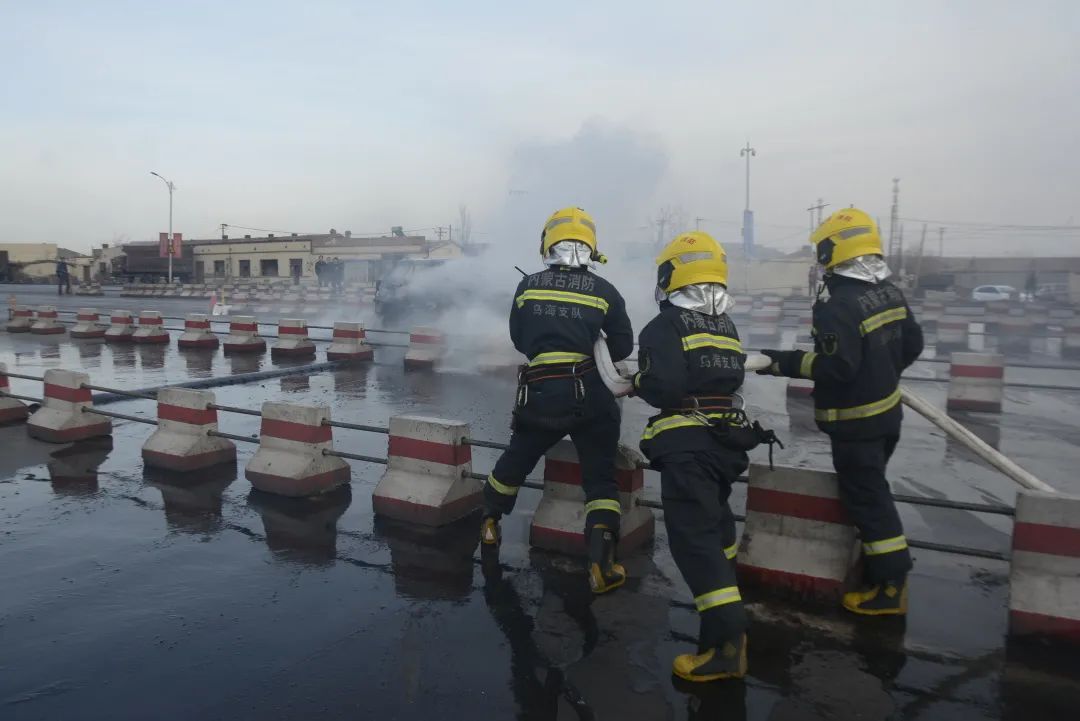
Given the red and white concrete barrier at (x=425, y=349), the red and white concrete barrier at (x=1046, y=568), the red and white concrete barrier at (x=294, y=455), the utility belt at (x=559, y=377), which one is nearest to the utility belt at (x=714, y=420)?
the utility belt at (x=559, y=377)

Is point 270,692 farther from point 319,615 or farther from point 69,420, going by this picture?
point 69,420

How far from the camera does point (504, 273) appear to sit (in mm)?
17406

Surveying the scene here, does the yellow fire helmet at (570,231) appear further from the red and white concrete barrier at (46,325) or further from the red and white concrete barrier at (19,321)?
the red and white concrete barrier at (19,321)

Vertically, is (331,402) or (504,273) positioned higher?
(504,273)

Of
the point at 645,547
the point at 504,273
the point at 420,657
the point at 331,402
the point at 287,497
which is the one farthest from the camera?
the point at 504,273

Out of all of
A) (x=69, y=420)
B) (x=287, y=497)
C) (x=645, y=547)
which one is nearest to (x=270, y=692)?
(x=645, y=547)

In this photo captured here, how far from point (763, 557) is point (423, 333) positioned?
11213 mm

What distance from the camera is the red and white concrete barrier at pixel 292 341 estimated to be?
15782 millimetres

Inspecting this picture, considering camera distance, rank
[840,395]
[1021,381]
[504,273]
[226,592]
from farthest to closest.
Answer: [504,273] < [1021,381] < [226,592] < [840,395]

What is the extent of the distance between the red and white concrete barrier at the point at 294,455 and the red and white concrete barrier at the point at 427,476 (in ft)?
2.63

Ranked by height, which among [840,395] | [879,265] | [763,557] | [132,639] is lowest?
[132,639]

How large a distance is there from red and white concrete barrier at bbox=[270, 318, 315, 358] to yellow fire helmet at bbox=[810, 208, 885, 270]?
44.7 feet

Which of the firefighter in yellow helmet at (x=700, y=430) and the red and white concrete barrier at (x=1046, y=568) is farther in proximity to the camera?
the red and white concrete barrier at (x=1046, y=568)

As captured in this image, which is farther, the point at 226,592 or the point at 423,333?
the point at 423,333
